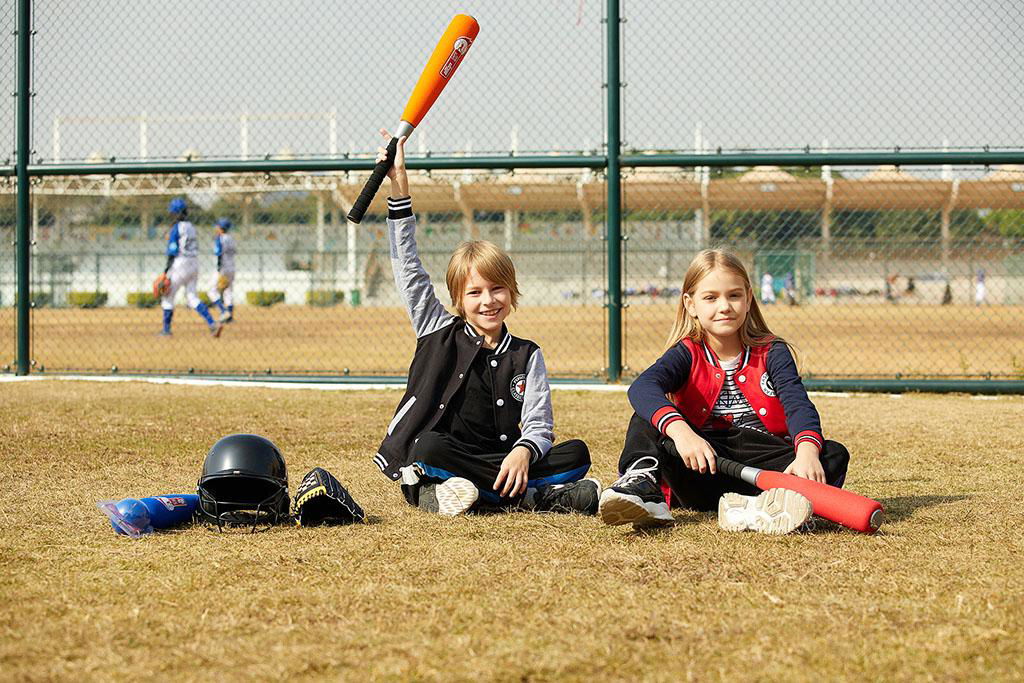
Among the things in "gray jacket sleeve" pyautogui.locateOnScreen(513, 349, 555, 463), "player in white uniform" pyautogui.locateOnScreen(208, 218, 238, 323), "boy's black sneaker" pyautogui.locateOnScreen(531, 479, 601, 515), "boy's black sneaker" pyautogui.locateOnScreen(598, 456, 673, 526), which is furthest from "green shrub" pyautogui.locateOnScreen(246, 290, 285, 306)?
"boy's black sneaker" pyautogui.locateOnScreen(598, 456, 673, 526)

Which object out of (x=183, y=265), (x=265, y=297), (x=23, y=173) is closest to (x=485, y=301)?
(x=23, y=173)

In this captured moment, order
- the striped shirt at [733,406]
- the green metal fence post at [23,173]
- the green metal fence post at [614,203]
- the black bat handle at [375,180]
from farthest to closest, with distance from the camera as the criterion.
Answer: the green metal fence post at [23,173] → the green metal fence post at [614,203] → the black bat handle at [375,180] → the striped shirt at [733,406]

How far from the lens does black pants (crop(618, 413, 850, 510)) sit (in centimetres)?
387

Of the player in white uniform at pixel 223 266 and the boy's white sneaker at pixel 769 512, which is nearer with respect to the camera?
the boy's white sneaker at pixel 769 512

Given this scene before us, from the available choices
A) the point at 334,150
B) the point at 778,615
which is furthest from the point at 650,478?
the point at 334,150

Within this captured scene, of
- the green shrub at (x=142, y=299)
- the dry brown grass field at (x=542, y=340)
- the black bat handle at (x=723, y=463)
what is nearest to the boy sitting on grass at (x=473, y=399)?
the black bat handle at (x=723, y=463)

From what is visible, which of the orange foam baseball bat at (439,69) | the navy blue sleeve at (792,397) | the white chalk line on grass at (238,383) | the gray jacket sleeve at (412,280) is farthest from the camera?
the white chalk line on grass at (238,383)

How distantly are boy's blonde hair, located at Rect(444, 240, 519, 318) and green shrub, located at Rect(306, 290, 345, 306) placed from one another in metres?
23.9

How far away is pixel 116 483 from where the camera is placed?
15.0 feet

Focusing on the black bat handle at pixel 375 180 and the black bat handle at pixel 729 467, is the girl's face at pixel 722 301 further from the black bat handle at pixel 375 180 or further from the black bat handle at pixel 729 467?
the black bat handle at pixel 375 180

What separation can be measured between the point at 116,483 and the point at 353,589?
2.17 meters

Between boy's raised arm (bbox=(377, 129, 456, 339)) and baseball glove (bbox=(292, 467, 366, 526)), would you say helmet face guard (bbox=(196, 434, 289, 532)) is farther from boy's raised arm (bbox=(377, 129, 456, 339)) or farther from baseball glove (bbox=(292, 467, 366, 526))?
boy's raised arm (bbox=(377, 129, 456, 339))

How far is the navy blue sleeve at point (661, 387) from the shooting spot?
149 inches

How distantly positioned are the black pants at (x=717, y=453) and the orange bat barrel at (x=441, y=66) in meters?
1.85
